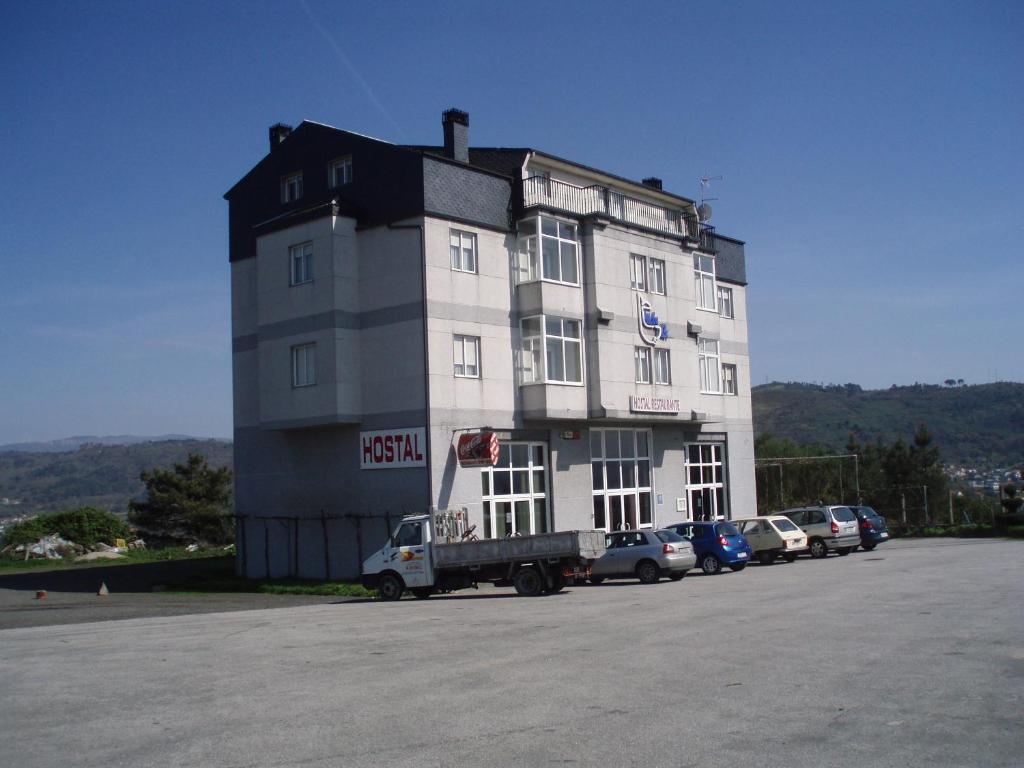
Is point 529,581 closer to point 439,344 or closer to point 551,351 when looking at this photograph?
point 439,344

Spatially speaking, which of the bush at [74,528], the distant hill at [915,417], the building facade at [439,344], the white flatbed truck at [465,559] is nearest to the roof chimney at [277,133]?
the building facade at [439,344]

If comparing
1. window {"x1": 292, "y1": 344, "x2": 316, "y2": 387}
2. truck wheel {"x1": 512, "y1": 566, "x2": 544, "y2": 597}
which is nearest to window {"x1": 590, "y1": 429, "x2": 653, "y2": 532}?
window {"x1": 292, "y1": 344, "x2": 316, "y2": 387}

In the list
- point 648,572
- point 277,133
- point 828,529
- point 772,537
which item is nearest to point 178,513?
point 277,133

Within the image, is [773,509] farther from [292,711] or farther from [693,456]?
[292,711]

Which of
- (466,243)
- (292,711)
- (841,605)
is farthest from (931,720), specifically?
(466,243)

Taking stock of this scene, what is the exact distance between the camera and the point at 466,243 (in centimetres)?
3238

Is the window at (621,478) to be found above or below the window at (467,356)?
below

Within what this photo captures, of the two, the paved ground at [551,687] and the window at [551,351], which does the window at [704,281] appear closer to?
the window at [551,351]

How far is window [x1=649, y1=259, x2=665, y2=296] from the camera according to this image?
126ft

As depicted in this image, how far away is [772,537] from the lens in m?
32.0

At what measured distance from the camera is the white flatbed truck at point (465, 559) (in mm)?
24141

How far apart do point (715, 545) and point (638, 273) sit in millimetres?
12143

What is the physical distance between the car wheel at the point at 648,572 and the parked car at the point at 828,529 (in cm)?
905

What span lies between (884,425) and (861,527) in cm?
12140
